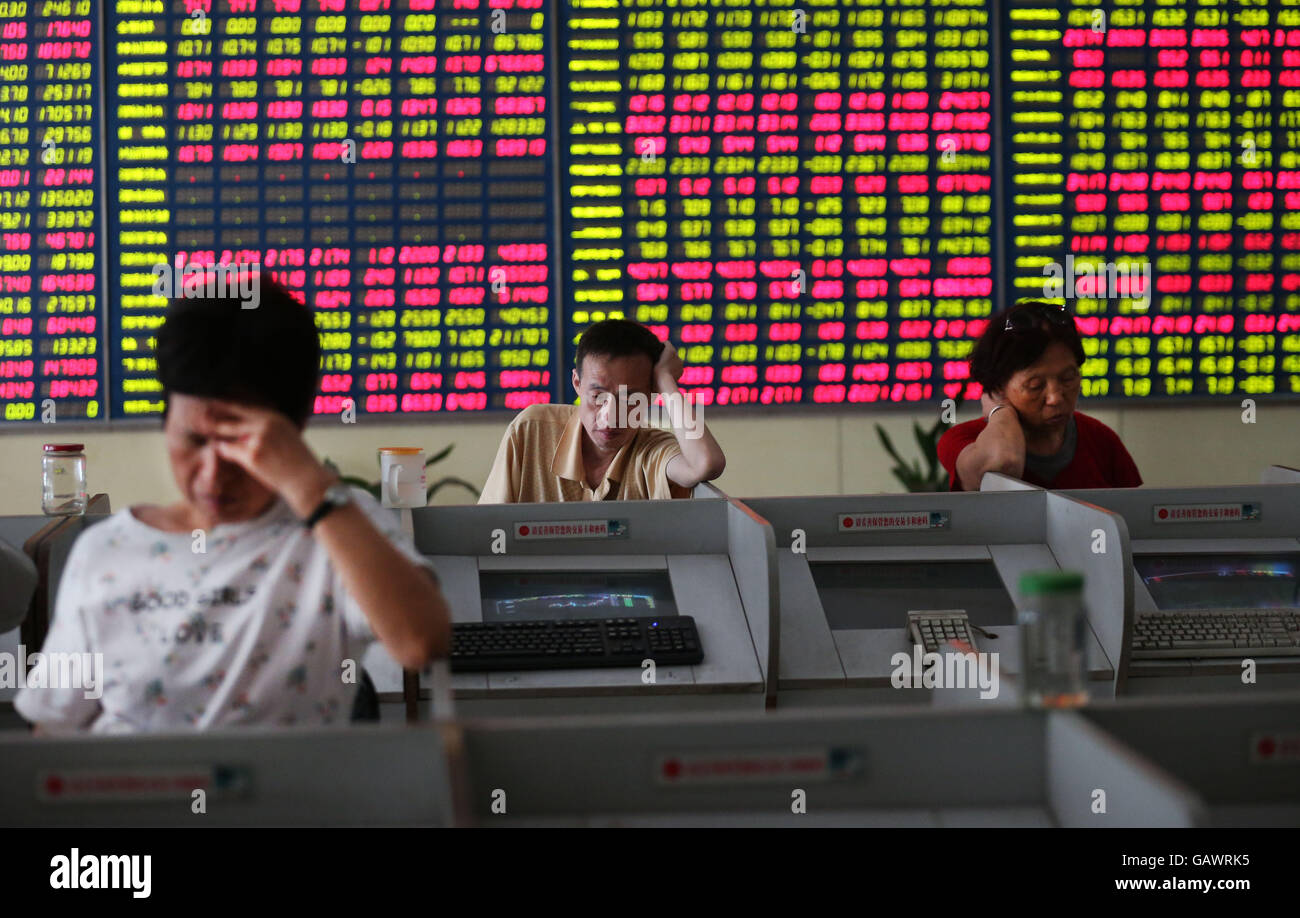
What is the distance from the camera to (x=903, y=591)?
233 cm

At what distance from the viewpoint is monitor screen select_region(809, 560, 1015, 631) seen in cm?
224

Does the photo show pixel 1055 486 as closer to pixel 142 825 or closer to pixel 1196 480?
pixel 1196 480

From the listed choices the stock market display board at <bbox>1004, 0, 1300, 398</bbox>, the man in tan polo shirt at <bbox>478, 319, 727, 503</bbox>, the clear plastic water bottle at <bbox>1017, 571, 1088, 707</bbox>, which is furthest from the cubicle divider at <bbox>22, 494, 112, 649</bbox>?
the stock market display board at <bbox>1004, 0, 1300, 398</bbox>

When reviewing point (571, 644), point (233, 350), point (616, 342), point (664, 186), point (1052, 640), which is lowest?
point (571, 644)

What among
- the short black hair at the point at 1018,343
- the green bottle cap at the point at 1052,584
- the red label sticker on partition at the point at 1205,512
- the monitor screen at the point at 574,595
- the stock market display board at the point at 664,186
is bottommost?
the monitor screen at the point at 574,595

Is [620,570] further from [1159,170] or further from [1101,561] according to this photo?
[1159,170]

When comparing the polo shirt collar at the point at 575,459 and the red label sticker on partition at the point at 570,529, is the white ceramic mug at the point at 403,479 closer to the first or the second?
Answer: the red label sticker on partition at the point at 570,529

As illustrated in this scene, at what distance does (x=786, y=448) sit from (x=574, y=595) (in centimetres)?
164

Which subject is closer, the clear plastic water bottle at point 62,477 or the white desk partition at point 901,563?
the white desk partition at point 901,563

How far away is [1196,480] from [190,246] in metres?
3.26

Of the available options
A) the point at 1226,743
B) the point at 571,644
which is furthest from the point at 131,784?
the point at 571,644

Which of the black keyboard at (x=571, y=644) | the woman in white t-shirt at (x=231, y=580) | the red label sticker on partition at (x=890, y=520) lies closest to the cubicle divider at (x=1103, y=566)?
the red label sticker on partition at (x=890, y=520)

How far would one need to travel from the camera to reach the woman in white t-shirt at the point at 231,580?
1.14m

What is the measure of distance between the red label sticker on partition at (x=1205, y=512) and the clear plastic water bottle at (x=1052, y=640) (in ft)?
5.32
